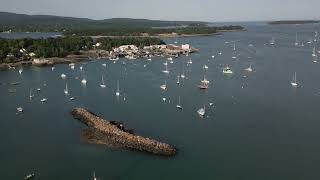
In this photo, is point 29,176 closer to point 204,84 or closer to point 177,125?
point 177,125

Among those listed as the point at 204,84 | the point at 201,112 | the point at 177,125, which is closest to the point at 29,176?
the point at 177,125

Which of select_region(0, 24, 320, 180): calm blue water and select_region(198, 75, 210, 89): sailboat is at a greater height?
select_region(198, 75, 210, 89): sailboat

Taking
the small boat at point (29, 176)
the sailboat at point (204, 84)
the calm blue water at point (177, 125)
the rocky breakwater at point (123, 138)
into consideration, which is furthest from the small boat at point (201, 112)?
the small boat at point (29, 176)

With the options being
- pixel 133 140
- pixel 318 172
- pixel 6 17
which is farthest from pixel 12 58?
pixel 6 17

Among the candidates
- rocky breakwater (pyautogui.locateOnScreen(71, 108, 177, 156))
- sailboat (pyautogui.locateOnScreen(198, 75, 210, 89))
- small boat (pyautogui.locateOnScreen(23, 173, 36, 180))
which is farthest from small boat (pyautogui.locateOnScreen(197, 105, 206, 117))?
small boat (pyautogui.locateOnScreen(23, 173, 36, 180))

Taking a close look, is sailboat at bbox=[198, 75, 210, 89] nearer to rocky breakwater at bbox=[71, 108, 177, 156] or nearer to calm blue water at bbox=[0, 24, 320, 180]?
calm blue water at bbox=[0, 24, 320, 180]

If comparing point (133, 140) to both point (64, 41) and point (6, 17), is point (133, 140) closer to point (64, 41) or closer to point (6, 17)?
point (64, 41)
